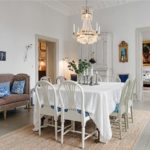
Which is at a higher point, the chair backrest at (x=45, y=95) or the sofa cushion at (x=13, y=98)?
the chair backrest at (x=45, y=95)

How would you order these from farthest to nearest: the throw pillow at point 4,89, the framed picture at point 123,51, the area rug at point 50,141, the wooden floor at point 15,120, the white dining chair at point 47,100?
1. the framed picture at point 123,51
2. the throw pillow at point 4,89
3. the wooden floor at point 15,120
4. the white dining chair at point 47,100
5. the area rug at point 50,141

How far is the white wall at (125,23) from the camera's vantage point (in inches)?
271

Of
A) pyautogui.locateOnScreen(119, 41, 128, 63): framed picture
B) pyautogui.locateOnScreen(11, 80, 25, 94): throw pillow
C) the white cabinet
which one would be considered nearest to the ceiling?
the white cabinet

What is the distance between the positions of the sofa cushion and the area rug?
3.62ft

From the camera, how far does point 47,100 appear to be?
134 inches

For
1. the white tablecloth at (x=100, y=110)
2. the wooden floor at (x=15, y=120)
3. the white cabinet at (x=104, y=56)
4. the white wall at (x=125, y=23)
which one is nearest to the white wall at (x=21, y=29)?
the wooden floor at (x=15, y=120)

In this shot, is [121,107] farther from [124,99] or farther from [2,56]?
[2,56]

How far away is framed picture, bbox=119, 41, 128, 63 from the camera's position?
723cm

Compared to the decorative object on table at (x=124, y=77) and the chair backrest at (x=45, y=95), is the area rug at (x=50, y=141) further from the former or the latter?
the decorative object on table at (x=124, y=77)

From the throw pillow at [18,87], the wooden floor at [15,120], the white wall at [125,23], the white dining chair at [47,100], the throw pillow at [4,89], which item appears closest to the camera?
the white dining chair at [47,100]

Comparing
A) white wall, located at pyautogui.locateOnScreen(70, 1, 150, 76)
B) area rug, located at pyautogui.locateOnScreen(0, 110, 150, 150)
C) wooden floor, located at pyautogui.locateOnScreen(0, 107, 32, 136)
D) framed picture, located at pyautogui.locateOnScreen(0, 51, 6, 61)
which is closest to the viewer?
area rug, located at pyautogui.locateOnScreen(0, 110, 150, 150)

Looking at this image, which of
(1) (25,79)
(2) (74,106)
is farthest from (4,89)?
(2) (74,106)

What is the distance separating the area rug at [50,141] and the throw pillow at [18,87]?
1695 millimetres

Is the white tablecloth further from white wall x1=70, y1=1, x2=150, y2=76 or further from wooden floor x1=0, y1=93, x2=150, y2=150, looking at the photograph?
white wall x1=70, y1=1, x2=150, y2=76
